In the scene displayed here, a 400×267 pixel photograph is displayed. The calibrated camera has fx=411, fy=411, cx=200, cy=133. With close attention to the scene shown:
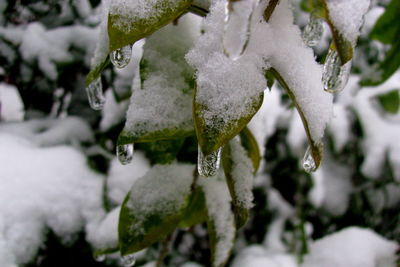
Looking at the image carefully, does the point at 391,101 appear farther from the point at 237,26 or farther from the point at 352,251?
the point at 237,26

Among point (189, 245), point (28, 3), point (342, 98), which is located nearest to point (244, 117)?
point (189, 245)

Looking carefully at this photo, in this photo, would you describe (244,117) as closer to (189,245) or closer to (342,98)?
(189,245)

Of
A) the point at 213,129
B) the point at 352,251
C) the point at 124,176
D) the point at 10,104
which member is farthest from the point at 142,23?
the point at 10,104

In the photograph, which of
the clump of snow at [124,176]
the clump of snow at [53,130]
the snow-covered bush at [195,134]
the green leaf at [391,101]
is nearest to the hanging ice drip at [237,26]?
the snow-covered bush at [195,134]

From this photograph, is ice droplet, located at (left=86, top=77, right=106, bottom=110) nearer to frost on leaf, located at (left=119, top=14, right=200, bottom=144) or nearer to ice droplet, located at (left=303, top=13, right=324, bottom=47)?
frost on leaf, located at (left=119, top=14, right=200, bottom=144)

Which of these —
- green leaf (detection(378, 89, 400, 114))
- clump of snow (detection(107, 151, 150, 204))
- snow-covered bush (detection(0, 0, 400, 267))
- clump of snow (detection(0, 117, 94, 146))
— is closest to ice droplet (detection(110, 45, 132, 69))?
snow-covered bush (detection(0, 0, 400, 267))

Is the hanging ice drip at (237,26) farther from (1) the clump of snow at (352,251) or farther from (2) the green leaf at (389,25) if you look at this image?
(1) the clump of snow at (352,251)
